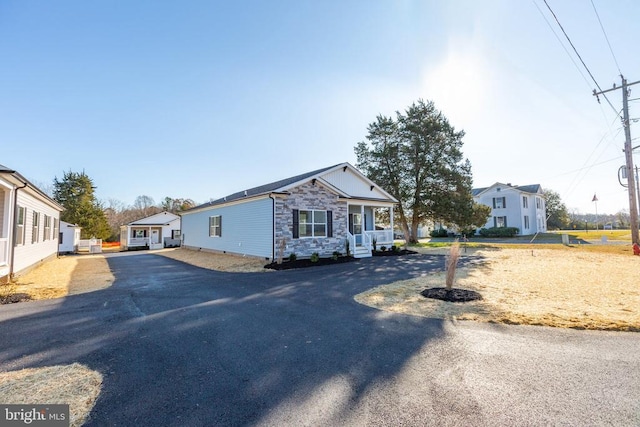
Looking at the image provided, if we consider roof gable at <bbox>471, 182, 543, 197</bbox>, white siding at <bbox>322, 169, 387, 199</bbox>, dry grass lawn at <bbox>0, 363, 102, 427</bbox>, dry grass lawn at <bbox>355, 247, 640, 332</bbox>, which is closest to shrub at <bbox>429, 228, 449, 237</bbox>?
roof gable at <bbox>471, 182, 543, 197</bbox>


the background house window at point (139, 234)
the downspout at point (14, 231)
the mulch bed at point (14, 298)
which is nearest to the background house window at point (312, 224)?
the mulch bed at point (14, 298)

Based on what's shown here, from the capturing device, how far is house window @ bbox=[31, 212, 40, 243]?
12261 mm

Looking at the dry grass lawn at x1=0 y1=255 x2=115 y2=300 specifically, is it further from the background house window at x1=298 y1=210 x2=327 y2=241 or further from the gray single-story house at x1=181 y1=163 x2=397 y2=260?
the background house window at x1=298 y1=210 x2=327 y2=241

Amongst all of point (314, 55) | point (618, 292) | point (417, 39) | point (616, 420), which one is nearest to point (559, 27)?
point (417, 39)

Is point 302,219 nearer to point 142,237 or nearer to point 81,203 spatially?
point 142,237

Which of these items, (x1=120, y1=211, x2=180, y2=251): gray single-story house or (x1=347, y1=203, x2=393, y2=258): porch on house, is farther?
(x1=120, y1=211, x2=180, y2=251): gray single-story house

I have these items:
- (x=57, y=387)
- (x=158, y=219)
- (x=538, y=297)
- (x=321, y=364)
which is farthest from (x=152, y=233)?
(x=538, y=297)

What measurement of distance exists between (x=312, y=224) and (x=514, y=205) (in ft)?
105

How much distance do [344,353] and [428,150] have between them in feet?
81.7

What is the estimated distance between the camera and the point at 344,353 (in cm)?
383

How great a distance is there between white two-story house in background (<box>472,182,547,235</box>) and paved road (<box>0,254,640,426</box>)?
3666 centimetres

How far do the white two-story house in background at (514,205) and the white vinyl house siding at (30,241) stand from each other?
139 feet

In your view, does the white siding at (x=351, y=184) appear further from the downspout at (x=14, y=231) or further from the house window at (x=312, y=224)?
the downspout at (x=14, y=231)

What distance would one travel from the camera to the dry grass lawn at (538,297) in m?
5.18
